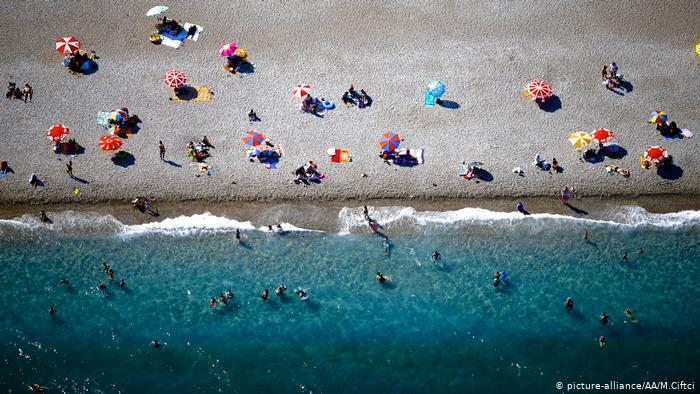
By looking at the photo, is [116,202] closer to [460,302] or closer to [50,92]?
[50,92]

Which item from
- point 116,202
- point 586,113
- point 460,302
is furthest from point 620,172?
point 116,202

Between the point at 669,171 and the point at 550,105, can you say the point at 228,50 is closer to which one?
the point at 550,105

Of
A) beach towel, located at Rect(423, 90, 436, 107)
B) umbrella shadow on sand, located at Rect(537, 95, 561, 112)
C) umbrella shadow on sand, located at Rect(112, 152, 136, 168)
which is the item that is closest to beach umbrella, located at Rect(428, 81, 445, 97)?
beach towel, located at Rect(423, 90, 436, 107)

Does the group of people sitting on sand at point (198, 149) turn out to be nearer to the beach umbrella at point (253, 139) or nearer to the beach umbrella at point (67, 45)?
the beach umbrella at point (253, 139)

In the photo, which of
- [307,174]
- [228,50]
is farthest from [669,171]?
[228,50]

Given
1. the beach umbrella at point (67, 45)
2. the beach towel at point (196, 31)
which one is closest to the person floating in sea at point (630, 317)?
the beach towel at point (196, 31)

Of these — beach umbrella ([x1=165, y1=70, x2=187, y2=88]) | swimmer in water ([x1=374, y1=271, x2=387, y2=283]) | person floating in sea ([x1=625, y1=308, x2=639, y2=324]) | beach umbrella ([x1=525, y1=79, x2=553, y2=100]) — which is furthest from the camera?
beach umbrella ([x1=165, y1=70, x2=187, y2=88])

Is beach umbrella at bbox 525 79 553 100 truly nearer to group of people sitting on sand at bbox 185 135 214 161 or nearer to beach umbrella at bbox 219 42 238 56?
beach umbrella at bbox 219 42 238 56
